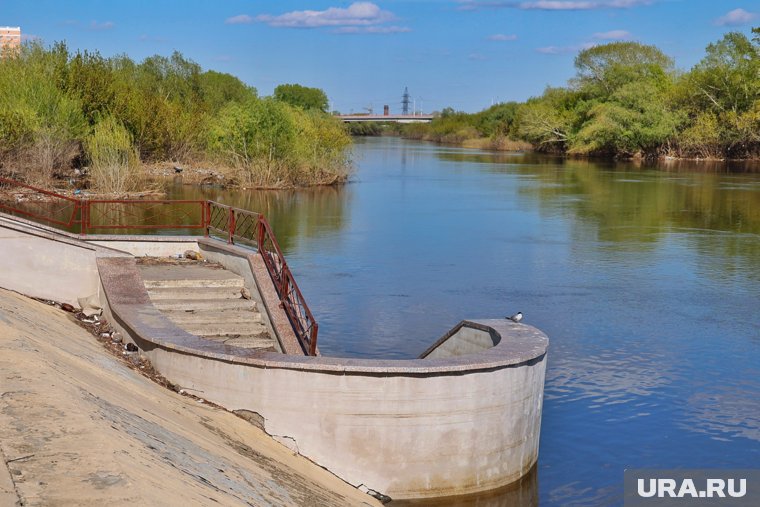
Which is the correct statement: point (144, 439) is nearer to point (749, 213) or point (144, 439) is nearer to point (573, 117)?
point (749, 213)

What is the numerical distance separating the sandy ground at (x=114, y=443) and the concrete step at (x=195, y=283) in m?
2.42

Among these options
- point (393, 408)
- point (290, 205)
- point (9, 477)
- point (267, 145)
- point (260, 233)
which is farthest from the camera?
point (267, 145)

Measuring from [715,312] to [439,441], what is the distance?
11.1 meters

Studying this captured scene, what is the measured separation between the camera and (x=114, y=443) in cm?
670

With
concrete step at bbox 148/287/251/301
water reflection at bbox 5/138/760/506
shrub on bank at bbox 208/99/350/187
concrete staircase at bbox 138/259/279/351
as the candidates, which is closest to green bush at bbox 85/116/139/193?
water reflection at bbox 5/138/760/506

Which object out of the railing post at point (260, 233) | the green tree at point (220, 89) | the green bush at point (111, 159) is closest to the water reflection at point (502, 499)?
the railing post at point (260, 233)

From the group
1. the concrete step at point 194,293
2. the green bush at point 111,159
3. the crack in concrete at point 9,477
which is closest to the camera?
the crack in concrete at point 9,477

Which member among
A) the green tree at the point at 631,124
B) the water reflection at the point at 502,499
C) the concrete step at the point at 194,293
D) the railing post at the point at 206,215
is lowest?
the water reflection at the point at 502,499

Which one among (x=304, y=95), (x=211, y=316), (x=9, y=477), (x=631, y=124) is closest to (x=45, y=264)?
(x=211, y=316)

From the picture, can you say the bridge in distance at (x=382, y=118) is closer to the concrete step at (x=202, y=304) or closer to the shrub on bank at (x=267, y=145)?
the shrub on bank at (x=267, y=145)

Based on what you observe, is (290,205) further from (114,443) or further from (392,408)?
(114,443)

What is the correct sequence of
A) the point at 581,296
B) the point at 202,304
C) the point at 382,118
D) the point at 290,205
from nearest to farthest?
the point at 202,304 < the point at 581,296 < the point at 290,205 < the point at 382,118

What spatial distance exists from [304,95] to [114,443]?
390 ft

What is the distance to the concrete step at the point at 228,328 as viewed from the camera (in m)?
12.5
